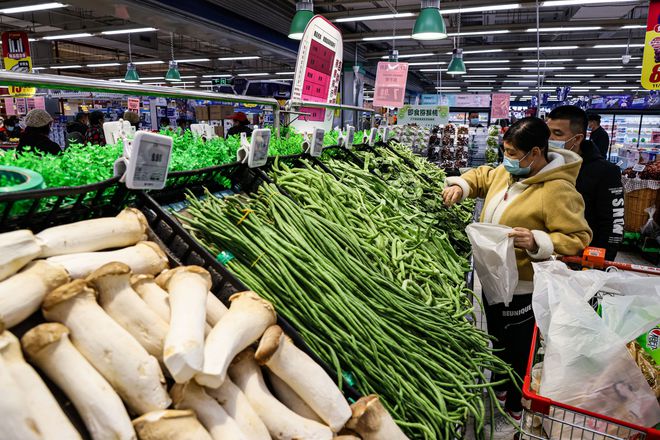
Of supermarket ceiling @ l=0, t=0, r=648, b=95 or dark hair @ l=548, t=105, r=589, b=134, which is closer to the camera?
dark hair @ l=548, t=105, r=589, b=134

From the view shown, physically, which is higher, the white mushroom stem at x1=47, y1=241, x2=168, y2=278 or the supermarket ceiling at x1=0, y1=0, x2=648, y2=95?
the supermarket ceiling at x1=0, y1=0, x2=648, y2=95

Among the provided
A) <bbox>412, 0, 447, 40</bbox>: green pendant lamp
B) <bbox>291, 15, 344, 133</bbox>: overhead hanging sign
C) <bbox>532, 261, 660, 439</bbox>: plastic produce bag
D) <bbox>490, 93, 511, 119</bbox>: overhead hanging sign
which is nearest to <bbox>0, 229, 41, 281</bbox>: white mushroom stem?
<bbox>532, 261, 660, 439</bbox>: plastic produce bag

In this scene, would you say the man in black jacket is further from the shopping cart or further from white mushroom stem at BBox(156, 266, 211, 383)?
white mushroom stem at BBox(156, 266, 211, 383)

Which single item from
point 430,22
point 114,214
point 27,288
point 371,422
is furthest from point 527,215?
point 430,22

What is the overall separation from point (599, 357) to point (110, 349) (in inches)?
46.5

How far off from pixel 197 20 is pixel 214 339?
28.3 feet

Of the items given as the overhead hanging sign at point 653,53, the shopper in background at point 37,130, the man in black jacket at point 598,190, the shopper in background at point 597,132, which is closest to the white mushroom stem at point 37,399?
the man in black jacket at point 598,190

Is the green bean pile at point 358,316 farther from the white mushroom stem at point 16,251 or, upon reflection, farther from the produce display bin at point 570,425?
the white mushroom stem at point 16,251

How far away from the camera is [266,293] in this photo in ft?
4.22

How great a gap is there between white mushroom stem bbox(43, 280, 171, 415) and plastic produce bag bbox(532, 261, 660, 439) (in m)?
1.03

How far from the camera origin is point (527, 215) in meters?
2.25

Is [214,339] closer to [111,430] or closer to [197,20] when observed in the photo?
[111,430]

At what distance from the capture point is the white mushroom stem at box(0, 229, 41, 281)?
801 mm

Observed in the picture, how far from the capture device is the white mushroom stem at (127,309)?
2.73ft
